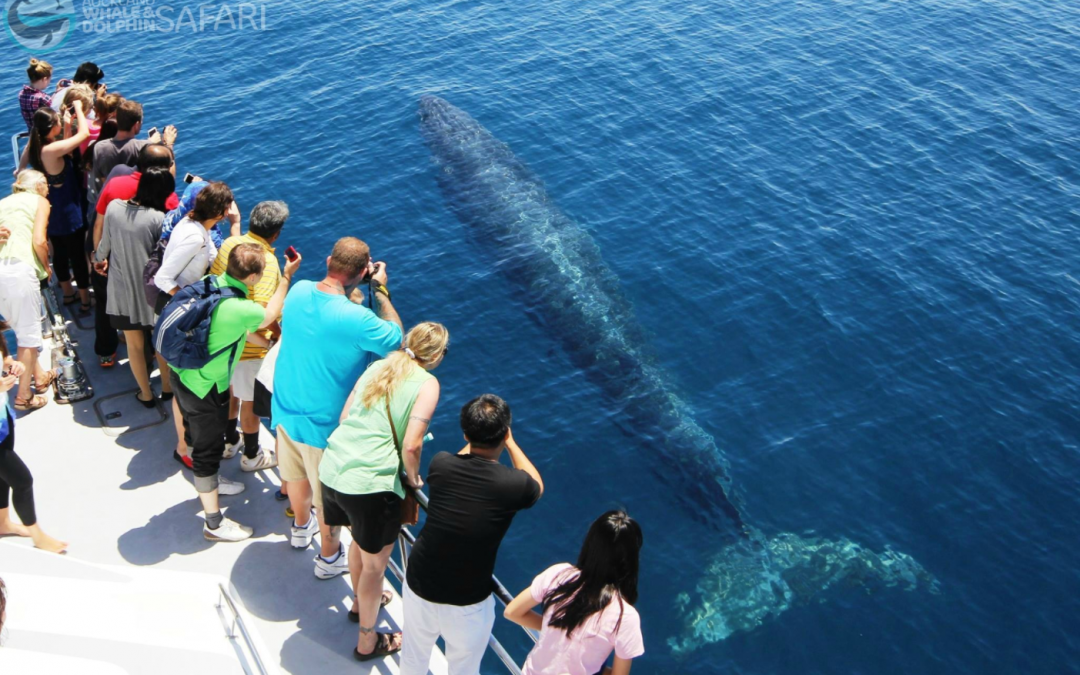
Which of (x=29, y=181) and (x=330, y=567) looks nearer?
(x=330, y=567)

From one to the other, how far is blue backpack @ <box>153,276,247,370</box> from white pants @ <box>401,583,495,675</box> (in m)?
2.96

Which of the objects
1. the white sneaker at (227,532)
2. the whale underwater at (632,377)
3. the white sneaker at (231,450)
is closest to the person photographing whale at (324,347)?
the white sneaker at (227,532)

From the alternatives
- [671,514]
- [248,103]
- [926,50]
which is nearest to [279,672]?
[671,514]

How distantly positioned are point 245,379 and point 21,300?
9.33ft

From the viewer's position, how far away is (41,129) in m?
10.3

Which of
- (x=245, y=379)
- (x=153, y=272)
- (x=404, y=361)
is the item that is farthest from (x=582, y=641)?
(x=153, y=272)

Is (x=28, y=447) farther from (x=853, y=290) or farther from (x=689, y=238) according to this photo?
(x=853, y=290)

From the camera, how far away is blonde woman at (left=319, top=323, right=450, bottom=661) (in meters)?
→ 6.47

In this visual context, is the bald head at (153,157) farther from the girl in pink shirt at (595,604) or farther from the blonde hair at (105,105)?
the girl in pink shirt at (595,604)

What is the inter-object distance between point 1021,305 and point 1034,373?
7.36ft

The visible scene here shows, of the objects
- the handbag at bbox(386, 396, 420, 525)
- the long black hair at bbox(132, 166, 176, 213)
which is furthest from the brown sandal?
the handbag at bbox(386, 396, 420, 525)

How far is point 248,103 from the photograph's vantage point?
24.8m

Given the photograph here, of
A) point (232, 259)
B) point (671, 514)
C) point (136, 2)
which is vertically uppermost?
point (232, 259)

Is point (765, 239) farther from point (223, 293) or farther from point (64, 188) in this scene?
point (223, 293)
